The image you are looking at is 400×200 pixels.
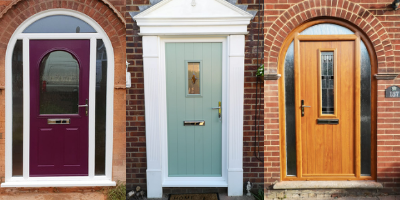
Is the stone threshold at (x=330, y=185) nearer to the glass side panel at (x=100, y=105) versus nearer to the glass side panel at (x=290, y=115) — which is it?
the glass side panel at (x=290, y=115)

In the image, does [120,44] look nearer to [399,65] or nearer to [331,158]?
[331,158]

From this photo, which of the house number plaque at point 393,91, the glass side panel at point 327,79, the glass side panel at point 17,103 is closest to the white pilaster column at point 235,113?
the glass side panel at point 327,79

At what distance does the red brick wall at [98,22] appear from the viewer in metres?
3.14

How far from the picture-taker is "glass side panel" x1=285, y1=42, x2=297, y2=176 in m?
3.20

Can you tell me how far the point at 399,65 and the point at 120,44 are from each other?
3593mm

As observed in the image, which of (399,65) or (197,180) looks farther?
(197,180)

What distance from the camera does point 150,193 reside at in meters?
3.25

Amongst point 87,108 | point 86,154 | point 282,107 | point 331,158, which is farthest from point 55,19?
point 331,158

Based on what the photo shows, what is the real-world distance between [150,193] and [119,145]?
76 cm

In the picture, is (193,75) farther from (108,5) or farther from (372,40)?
(372,40)

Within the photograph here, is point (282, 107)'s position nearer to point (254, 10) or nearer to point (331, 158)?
point (331, 158)

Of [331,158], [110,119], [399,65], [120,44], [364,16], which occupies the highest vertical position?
[364,16]

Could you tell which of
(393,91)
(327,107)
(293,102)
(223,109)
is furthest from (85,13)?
(393,91)

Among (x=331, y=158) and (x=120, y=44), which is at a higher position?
(x=120, y=44)
